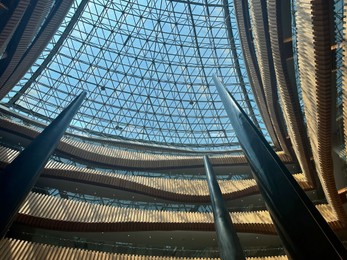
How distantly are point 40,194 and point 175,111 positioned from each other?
19831 mm

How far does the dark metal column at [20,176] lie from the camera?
5.79 m

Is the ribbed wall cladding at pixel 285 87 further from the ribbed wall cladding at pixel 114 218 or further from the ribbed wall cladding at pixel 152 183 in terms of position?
the ribbed wall cladding at pixel 152 183

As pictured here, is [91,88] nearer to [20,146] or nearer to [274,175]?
[20,146]

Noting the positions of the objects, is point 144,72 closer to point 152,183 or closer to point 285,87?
point 152,183

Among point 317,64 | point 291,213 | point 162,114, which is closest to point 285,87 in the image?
point 317,64

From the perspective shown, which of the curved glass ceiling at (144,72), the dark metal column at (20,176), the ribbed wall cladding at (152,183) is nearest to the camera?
the dark metal column at (20,176)

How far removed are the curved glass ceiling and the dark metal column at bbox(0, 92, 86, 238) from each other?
22038mm

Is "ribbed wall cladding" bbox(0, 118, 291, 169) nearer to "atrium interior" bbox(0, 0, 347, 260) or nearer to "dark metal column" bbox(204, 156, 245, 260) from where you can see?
"atrium interior" bbox(0, 0, 347, 260)

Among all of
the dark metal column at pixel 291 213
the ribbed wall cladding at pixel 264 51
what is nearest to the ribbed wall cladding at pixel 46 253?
the ribbed wall cladding at pixel 264 51

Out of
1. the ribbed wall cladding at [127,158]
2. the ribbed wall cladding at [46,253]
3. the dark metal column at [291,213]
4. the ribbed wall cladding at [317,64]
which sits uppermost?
the ribbed wall cladding at [317,64]

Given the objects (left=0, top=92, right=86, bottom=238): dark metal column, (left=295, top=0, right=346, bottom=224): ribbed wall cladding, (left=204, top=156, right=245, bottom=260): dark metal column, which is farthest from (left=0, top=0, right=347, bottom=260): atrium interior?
(left=0, top=92, right=86, bottom=238): dark metal column

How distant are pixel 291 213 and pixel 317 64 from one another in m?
6.21

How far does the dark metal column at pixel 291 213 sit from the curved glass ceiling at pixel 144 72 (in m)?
24.2

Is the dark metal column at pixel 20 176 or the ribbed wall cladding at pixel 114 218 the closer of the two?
the dark metal column at pixel 20 176
